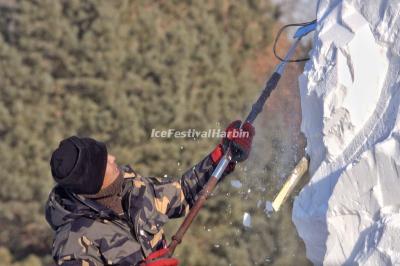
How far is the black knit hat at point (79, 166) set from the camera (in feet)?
7.64

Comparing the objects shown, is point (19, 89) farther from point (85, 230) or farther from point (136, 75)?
point (85, 230)

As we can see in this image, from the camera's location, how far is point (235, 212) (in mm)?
4895

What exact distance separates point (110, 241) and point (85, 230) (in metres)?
0.08

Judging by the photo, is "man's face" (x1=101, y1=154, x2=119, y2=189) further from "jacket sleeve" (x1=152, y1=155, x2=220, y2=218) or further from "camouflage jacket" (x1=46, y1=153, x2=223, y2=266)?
"jacket sleeve" (x1=152, y1=155, x2=220, y2=218)

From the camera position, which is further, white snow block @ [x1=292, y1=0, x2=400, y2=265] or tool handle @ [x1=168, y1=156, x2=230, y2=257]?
tool handle @ [x1=168, y1=156, x2=230, y2=257]

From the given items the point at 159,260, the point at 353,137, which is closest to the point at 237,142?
the point at 353,137

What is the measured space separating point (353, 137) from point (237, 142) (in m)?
0.45

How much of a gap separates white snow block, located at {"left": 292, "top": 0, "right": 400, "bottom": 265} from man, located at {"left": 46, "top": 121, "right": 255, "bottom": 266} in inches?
19.8

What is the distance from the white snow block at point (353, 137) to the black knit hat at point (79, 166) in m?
0.70

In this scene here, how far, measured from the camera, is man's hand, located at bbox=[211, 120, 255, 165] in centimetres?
283

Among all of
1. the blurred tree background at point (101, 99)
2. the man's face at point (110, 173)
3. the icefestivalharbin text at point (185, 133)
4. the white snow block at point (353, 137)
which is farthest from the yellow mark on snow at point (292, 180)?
the icefestivalharbin text at point (185, 133)

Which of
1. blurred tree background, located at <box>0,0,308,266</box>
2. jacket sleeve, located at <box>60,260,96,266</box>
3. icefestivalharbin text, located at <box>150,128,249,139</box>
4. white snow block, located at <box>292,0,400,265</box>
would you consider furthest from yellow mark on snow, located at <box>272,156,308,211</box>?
icefestivalharbin text, located at <box>150,128,249,139</box>

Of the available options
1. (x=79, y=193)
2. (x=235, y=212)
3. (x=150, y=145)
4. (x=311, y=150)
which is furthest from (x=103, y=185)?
(x=150, y=145)

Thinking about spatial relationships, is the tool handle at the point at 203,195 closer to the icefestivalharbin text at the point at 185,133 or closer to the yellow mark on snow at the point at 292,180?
the yellow mark on snow at the point at 292,180
